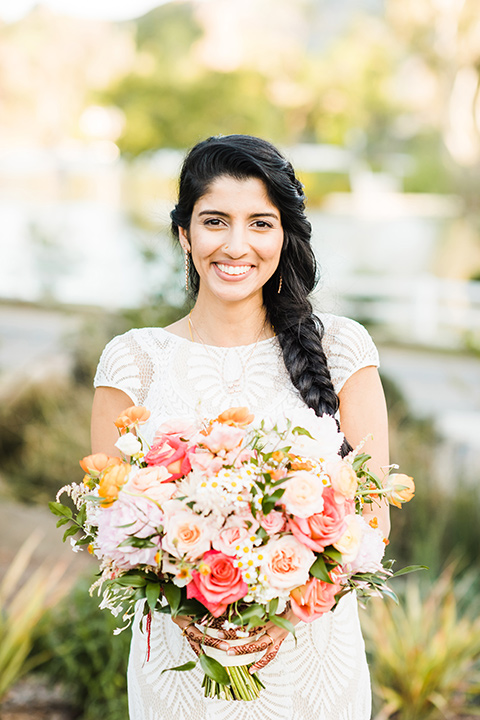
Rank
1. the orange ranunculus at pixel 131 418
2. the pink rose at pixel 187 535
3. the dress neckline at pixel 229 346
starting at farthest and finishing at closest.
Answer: the dress neckline at pixel 229 346
the orange ranunculus at pixel 131 418
the pink rose at pixel 187 535

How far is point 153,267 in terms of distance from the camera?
6285 millimetres

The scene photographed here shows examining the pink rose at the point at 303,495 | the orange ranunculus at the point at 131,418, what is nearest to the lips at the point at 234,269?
the orange ranunculus at the point at 131,418

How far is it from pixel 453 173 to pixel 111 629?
12.2m

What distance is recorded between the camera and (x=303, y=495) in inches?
58.6

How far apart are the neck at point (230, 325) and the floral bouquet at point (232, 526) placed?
656 millimetres

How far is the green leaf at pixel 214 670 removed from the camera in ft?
5.17

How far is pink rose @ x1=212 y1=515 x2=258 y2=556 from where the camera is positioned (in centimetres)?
149

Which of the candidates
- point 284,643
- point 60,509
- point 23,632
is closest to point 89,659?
point 23,632

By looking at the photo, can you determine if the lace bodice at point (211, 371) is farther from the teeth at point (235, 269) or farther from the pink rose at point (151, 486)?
the pink rose at point (151, 486)

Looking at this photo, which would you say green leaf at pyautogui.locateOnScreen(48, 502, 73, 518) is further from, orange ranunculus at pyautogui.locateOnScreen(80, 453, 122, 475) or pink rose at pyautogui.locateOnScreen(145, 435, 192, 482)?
pink rose at pyautogui.locateOnScreen(145, 435, 192, 482)

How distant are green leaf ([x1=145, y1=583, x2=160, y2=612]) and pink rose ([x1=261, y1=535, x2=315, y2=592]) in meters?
0.22

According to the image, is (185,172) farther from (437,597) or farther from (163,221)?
(437,597)

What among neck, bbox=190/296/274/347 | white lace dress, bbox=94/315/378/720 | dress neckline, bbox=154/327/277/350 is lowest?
white lace dress, bbox=94/315/378/720

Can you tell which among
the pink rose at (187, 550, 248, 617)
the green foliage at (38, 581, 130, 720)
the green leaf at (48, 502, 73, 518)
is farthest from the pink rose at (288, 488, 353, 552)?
the green foliage at (38, 581, 130, 720)
